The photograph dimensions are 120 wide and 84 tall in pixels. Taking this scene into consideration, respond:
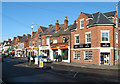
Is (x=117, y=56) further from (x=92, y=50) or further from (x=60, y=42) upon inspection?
(x=60, y=42)

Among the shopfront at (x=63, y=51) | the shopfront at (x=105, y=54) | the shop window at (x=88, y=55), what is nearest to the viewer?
the shopfront at (x=105, y=54)

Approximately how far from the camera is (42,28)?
44969 mm

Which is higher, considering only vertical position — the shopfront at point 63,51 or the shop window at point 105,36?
the shop window at point 105,36

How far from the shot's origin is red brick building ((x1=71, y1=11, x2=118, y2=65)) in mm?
24484

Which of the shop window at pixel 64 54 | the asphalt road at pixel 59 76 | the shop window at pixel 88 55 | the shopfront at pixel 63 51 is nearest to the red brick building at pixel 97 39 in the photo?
the shop window at pixel 88 55

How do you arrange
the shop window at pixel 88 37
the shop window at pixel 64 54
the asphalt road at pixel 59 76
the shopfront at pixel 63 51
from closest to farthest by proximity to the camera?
the asphalt road at pixel 59 76 → the shop window at pixel 88 37 → the shopfront at pixel 63 51 → the shop window at pixel 64 54

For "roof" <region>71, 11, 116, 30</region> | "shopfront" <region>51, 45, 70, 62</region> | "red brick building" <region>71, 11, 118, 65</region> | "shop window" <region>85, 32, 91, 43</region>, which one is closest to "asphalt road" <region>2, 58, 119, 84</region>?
"red brick building" <region>71, 11, 118, 65</region>

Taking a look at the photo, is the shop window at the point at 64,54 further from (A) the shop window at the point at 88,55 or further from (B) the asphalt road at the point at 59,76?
(B) the asphalt road at the point at 59,76

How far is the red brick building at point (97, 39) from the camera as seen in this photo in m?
24.5

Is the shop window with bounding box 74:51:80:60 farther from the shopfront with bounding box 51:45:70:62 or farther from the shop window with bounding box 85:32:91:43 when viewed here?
the shop window with bounding box 85:32:91:43

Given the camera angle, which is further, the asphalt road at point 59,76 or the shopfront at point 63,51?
the shopfront at point 63,51

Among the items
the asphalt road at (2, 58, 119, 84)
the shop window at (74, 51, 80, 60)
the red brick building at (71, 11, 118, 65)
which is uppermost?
the red brick building at (71, 11, 118, 65)

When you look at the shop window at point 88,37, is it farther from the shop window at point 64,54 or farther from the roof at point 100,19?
the shop window at point 64,54

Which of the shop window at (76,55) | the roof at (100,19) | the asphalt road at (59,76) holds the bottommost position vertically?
the asphalt road at (59,76)
